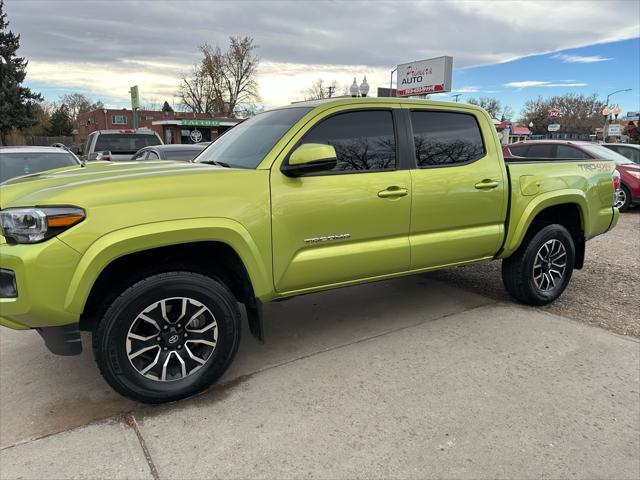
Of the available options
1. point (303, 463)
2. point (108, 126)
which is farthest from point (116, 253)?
point (108, 126)

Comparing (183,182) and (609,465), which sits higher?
(183,182)

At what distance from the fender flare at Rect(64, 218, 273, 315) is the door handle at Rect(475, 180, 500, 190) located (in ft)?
6.67

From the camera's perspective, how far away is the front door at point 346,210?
3174 millimetres

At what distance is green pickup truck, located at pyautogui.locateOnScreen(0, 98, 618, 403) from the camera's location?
2578 millimetres

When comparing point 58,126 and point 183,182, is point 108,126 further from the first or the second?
point 183,182

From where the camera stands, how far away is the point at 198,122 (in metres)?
45.7

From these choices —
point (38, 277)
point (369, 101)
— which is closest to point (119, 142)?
point (369, 101)

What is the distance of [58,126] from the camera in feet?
200

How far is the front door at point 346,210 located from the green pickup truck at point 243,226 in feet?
0.03

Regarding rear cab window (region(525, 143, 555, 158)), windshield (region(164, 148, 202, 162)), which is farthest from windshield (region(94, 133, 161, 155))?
rear cab window (region(525, 143, 555, 158))

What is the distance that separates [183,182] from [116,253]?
59 centimetres

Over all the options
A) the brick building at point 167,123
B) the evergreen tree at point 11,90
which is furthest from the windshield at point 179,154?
the evergreen tree at point 11,90

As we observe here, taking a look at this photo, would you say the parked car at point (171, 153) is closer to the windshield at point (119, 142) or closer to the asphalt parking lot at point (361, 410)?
the windshield at point (119, 142)

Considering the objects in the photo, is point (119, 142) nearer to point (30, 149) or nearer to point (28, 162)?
point (30, 149)
